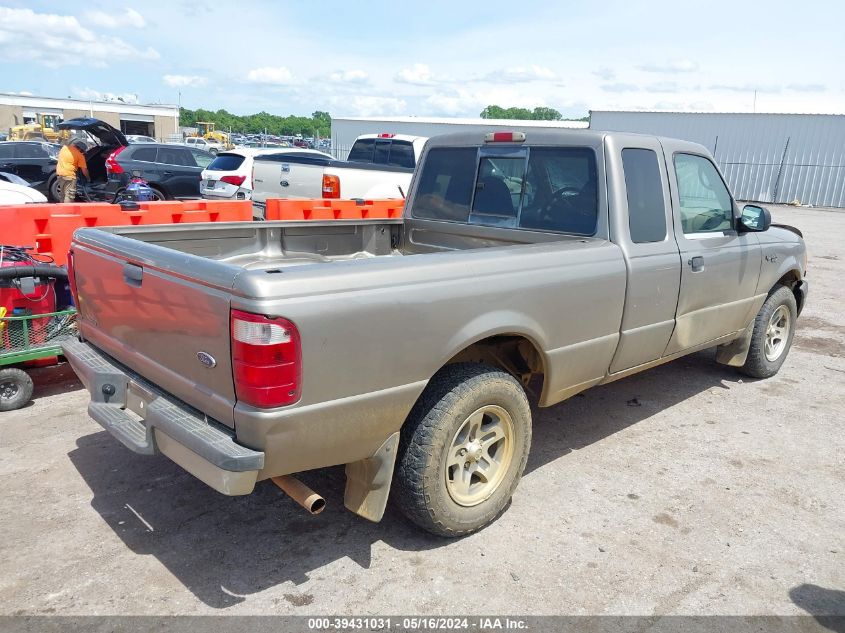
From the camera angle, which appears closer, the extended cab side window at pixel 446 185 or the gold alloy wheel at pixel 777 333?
the extended cab side window at pixel 446 185

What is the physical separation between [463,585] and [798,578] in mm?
1634

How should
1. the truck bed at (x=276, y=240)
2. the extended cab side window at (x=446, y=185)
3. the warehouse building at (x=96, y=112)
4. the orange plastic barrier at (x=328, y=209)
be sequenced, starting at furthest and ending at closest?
1. the warehouse building at (x=96, y=112)
2. the orange plastic barrier at (x=328, y=209)
3. the extended cab side window at (x=446, y=185)
4. the truck bed at (x=276, y=240)

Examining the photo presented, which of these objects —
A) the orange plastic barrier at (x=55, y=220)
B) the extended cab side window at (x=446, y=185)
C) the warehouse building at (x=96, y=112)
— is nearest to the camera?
the extended cab side window at (x=446, y=185)

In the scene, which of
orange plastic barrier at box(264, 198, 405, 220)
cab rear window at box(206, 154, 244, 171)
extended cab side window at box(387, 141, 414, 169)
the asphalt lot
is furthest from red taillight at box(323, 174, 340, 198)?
the asphalt lot

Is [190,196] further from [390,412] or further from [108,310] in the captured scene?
[390,412]

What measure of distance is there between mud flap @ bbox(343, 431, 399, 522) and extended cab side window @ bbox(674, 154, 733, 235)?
8.67ft

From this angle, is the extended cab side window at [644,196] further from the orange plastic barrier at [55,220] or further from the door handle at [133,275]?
the orange plastic barrier at [55,220]

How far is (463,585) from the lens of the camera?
3.05m

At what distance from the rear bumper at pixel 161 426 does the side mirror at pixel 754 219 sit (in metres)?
3.96

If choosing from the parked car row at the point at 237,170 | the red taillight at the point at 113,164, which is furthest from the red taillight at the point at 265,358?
the red taillight at the point at 113,164

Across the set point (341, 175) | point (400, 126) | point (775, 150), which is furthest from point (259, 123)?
point (341, 175)

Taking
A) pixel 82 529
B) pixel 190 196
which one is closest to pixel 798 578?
pixel 82 529

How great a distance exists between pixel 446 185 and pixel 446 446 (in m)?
2.33

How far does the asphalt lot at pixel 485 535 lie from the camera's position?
2.96m
